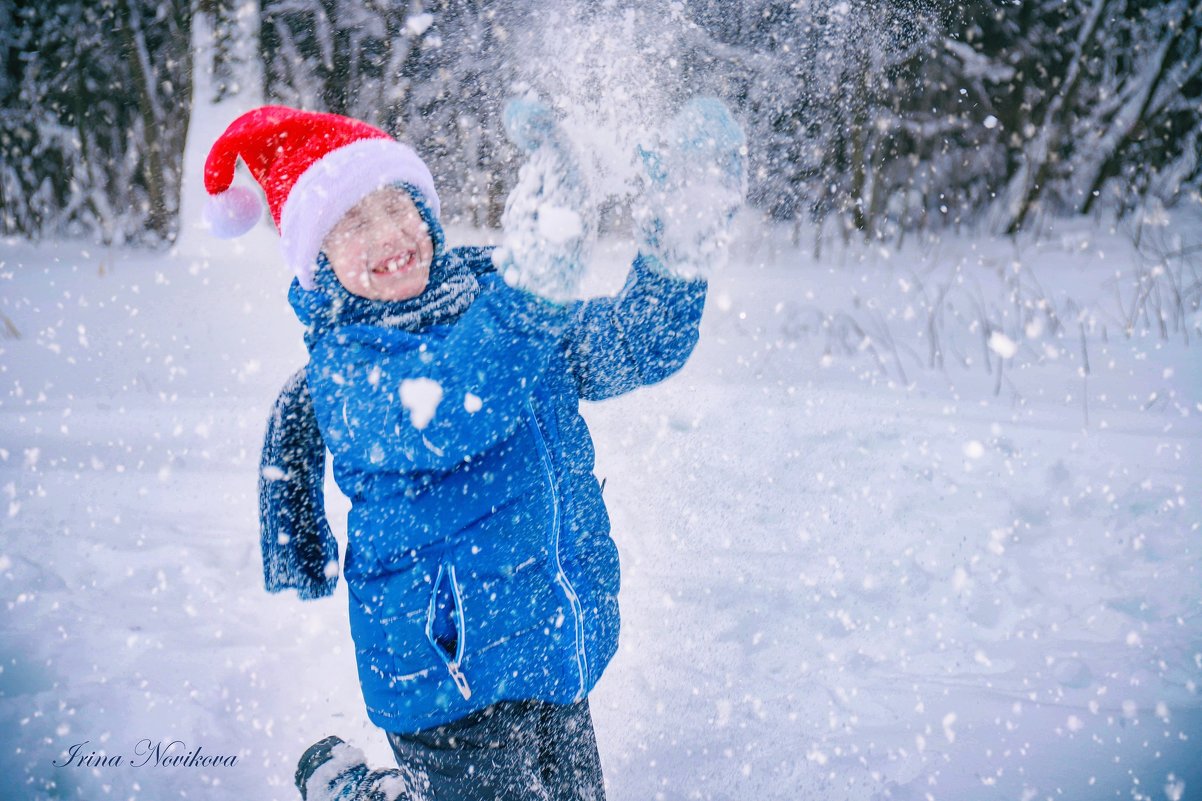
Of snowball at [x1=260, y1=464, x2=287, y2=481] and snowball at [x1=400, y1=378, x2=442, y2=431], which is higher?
snowball at [x1=400, y1=378, x2=442, y2=431]

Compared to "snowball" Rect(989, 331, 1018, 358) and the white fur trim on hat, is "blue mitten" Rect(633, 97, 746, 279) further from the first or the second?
"snowball" Rect(989, 331, 1018, 358)

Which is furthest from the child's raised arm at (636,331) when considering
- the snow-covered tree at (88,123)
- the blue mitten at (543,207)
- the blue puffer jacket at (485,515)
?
the snow-covered tree at (88,123)

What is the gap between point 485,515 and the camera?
125cm

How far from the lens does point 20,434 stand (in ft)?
10.9

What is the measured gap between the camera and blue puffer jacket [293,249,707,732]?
1129 mm

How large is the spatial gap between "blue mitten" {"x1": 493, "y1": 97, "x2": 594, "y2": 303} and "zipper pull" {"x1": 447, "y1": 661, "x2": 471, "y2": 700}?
25.0 inches

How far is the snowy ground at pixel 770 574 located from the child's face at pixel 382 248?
1295 millimetres

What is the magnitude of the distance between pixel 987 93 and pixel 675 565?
22.2ft

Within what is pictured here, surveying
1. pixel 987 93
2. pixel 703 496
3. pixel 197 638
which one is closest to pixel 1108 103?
pixel 987 93

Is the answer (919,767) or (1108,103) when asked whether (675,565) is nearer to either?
(919,767)

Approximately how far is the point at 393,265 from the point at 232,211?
52cm

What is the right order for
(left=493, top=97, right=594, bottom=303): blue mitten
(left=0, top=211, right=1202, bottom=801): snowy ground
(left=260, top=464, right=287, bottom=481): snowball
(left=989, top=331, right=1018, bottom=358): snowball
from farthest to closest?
(left=989, top=331, right=1018, bottom=358): snowball, (left=0, top=211, right=1202, bottom=801): snowy ground, (left=260, top=464, right=287, bottom=481): snowball, (left=493, top=97, right=594, bottom=303): blue mitten

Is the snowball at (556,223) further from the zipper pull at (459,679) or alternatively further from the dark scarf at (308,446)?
the zipper pull at (459,679)

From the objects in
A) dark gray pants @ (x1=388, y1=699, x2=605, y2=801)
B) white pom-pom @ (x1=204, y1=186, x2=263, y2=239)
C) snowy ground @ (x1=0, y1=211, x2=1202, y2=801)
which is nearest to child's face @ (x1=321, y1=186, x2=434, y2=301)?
white pom-pom @ (x1=204, y1=186, x2=263, y2=239)
